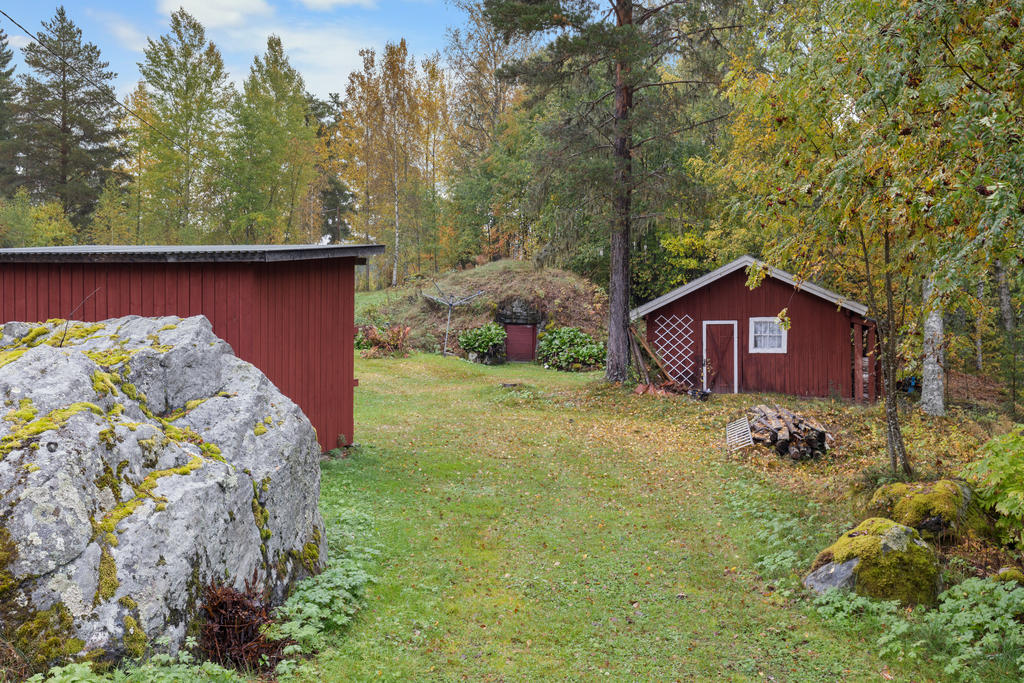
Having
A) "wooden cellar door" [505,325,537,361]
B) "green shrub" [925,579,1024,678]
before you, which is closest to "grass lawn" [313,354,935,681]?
"green shrub" [925,579,1024,678]

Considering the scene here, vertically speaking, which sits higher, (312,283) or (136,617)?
(312,283)

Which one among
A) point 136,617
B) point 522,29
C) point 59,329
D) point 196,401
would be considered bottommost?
point 136,617

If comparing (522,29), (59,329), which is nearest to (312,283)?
(59,329)

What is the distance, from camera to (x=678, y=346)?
19.0 m

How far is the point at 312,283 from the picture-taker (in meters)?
9.57

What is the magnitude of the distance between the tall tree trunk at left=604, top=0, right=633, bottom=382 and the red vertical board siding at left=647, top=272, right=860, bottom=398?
86.5 inches

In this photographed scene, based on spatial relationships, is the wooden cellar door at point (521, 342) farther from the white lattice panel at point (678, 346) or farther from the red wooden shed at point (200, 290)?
the red wooden shed at point (200, 290)

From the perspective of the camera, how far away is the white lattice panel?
18.9 m

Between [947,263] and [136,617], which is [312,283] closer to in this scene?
[136,617]

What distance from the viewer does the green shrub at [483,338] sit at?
85.5 feet

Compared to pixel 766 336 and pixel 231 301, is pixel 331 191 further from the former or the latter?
pixel 231 301

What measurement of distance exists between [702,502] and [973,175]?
17.5 feet

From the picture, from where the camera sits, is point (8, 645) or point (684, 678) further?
point (684, 678)

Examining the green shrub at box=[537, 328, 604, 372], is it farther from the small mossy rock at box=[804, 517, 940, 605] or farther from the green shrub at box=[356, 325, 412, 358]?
the small mossy rock at box=[804, 517, 940, 605]
